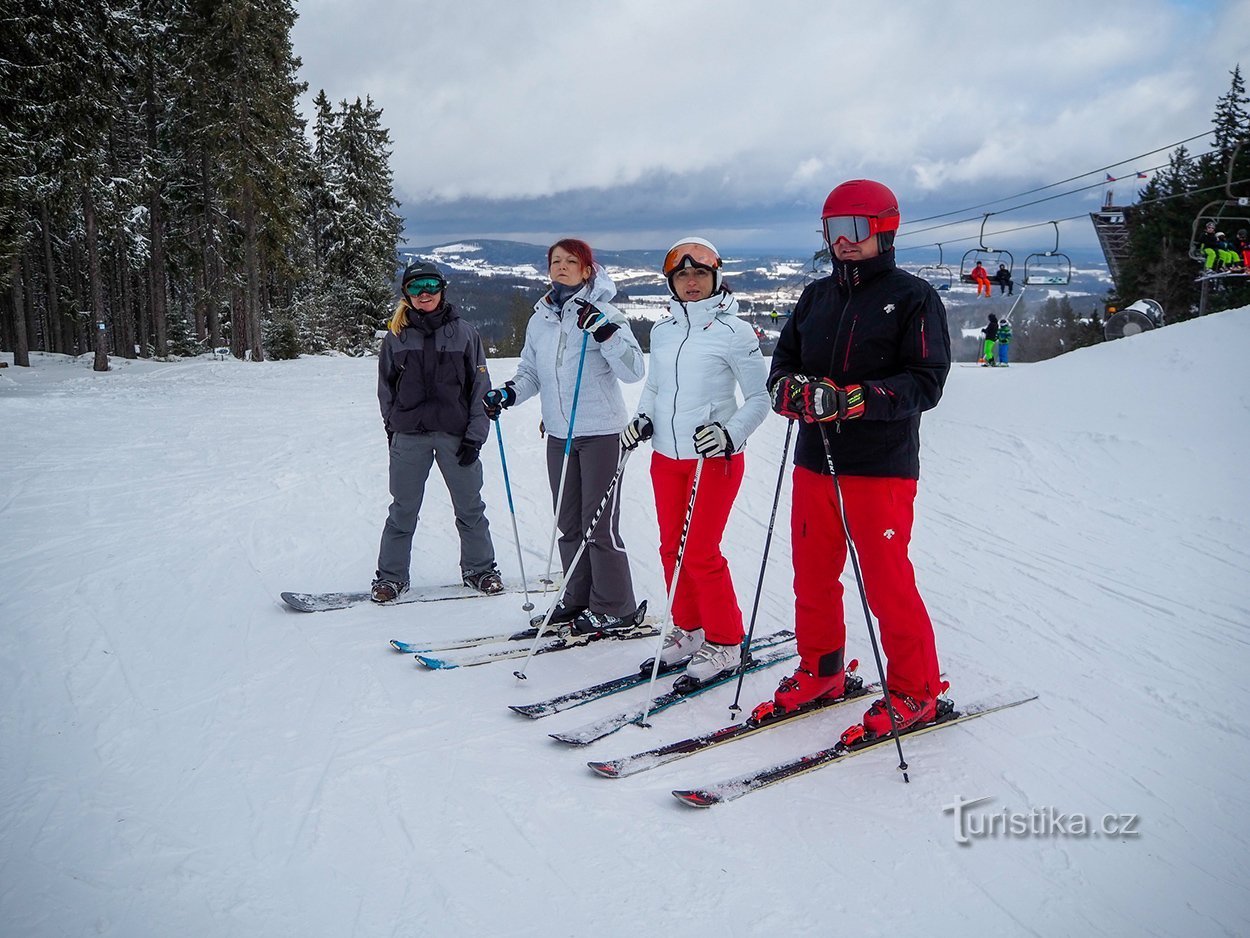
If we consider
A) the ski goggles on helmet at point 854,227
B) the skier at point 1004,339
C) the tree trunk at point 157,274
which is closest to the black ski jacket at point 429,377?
the ski goggles on helmet at point 854,227

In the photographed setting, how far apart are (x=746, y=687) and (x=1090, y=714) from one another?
5.40 ft

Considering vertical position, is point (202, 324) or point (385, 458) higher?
point (202, 324)

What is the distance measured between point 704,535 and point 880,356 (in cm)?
123

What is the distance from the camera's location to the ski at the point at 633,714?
3422mm

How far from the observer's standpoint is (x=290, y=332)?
26.6 m

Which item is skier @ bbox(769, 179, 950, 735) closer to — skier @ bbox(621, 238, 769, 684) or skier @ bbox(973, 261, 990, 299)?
skier @ bbox(621, 238, 769, 684)

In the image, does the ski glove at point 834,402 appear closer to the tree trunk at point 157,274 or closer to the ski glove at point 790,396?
the ski glove at point 790,396

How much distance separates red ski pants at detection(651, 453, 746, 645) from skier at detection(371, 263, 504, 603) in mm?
1745

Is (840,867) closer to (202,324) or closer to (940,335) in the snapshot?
(940,335)

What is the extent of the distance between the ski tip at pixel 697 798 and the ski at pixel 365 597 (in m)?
2.75

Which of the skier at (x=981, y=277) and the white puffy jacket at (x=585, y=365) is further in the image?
the skier at (x=981, y=277)

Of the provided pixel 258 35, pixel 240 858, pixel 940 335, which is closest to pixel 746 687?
pixel 940 335

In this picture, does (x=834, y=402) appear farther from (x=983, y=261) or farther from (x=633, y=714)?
(x=983, y=261)

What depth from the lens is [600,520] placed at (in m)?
4.47
